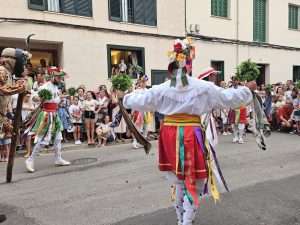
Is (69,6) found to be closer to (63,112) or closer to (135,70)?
(135,70)

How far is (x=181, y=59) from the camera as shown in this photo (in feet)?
11.7

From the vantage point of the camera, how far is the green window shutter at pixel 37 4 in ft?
36.6

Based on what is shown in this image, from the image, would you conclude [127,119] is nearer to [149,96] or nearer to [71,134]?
[149,96]

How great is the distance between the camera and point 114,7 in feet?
44.0

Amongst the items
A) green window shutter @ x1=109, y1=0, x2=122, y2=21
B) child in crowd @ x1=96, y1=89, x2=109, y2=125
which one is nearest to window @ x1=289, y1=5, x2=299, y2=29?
green window shutter @ x1=109, y1=0, x2=122, y2=21

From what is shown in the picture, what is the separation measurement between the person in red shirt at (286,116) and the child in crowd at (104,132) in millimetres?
6613

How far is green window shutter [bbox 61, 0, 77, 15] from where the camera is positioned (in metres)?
12.0

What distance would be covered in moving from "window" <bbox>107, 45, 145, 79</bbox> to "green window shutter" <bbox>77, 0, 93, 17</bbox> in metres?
1.42

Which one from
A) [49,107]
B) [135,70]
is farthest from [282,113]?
[49,107]

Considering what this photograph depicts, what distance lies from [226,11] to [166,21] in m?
4.39

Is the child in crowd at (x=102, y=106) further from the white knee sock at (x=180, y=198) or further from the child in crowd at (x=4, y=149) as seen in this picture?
the white knee sock at (x=180, y=198)

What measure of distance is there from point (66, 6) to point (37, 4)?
106 cm

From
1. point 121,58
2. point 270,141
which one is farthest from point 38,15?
point 270,141

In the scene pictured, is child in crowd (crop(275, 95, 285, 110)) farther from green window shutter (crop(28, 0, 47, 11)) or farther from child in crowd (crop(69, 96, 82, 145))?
green window shutter (crop(28, 0, 47, 11))
